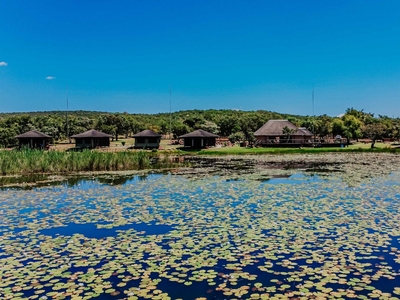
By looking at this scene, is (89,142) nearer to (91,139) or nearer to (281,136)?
(91,139)

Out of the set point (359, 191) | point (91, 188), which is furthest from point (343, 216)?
point (91, 188)

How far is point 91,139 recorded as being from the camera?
4556 centimetres

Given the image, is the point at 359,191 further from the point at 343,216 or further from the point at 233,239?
the point at 233,239

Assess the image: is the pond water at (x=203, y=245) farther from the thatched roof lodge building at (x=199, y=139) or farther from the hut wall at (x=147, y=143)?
the hut wall at (x=147, y=143)

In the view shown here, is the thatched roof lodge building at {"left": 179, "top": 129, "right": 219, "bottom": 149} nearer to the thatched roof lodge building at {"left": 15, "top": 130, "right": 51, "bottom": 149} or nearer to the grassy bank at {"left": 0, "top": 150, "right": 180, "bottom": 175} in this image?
the thatched roof lodge building at {"left": 15, "top": 130, "right": 51, "bottom": 149}

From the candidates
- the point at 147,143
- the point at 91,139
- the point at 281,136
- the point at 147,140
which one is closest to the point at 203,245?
the point at 147,143

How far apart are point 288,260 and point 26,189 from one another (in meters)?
11.3

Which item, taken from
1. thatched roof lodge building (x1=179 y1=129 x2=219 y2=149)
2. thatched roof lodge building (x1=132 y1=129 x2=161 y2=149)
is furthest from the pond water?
thatched roof lodge building (x1=132 y1=129 x2=161 y2=149)

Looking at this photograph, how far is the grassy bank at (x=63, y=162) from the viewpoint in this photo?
1931 cm

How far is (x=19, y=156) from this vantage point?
1986 centimetres

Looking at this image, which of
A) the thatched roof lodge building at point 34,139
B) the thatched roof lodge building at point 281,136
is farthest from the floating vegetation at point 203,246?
the thatched roof lodge building at point 34,139

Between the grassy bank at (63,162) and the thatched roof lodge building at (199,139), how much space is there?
67.0ft

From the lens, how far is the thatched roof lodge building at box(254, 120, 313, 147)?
45.6m

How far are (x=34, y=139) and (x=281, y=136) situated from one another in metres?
30.4
